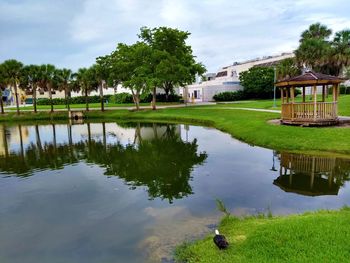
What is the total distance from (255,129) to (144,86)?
25.1 m

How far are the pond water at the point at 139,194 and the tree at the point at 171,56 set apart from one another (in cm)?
2516

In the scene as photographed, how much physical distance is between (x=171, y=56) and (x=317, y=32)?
26.8 meters

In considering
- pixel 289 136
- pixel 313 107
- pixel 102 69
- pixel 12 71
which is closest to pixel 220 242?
pixel 289 136

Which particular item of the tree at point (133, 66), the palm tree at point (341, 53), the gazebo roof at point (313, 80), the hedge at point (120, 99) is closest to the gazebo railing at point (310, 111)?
the gazebo roof at point (313, 80)

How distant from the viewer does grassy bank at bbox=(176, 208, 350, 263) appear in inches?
222

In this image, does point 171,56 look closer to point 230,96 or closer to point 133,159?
point 230,96

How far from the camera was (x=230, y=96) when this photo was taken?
2254 inches

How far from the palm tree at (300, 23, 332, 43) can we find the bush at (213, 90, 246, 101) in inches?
533

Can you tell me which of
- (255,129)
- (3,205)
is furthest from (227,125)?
(3,205)

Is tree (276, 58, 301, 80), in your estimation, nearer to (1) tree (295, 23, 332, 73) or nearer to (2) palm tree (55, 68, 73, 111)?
(1) tree (295, 23, 332, 73)

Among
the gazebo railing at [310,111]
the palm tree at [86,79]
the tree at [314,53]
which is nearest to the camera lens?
the gazebo railing at [310,111]

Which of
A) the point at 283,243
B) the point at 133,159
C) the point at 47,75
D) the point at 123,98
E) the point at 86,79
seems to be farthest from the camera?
the point at 123,98

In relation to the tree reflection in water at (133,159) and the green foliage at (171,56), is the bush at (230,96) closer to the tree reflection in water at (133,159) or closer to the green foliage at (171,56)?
the green foliage at (171,56)

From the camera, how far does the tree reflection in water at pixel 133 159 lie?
1260 centimetres
